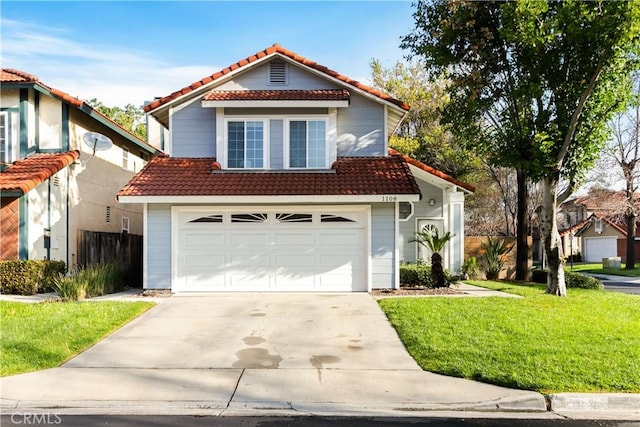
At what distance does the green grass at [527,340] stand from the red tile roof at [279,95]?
599cm

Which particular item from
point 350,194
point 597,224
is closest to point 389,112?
point 350,194

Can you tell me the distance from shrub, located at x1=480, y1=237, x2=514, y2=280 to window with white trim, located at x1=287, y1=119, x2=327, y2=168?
925cm

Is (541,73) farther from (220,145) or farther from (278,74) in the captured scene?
(220,145)

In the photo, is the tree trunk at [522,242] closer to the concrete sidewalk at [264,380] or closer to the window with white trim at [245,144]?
the window with white trim at [245,144]

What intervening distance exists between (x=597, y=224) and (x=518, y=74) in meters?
36.4

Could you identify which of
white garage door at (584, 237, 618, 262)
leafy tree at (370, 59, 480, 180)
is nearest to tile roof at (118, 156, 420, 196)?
leafy tree at (370, 59, 480, 180)

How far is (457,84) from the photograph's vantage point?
49.1ft

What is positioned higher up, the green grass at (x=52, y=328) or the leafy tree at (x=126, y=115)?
the leafy tree at (x=126, y=115)

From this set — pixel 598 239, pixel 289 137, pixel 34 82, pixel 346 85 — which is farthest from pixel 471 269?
pixel 598 239

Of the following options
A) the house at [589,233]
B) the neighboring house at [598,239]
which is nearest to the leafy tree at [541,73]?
the house at [589,233]

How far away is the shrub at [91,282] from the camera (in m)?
12.8

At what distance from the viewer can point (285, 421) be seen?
5781 mm

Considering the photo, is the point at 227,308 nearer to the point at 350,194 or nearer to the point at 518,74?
the point at 350,194

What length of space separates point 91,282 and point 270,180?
5.38 meters
